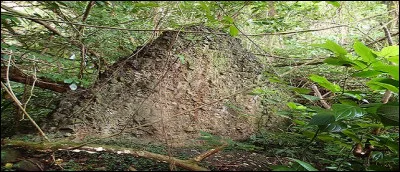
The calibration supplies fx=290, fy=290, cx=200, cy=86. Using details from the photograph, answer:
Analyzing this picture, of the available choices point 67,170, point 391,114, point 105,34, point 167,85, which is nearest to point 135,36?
point 105,34

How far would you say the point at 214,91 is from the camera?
311 cm

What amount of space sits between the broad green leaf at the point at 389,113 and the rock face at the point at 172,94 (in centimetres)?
144

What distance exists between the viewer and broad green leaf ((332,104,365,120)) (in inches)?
57.5

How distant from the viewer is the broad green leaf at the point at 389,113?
1.31m

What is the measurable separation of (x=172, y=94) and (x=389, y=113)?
1907 millimetres

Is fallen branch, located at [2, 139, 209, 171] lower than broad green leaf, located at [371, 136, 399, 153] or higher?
lower

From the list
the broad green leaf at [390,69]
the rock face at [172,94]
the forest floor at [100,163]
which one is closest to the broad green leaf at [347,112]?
the broad green leaf at [390,69]

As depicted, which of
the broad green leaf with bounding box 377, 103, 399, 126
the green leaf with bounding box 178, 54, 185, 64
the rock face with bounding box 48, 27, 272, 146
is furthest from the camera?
the green leaf with bounding box 178, 54, 185, 64

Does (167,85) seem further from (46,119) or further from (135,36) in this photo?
(46,119)

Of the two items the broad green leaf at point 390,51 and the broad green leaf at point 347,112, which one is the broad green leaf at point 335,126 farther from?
the broad green leaf at point 390,51

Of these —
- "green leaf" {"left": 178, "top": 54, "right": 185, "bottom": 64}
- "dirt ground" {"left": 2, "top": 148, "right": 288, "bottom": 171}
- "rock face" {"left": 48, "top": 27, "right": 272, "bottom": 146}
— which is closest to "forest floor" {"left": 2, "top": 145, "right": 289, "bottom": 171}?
"dirt ground" {"left": 2, "top": 148, "right": 288, "bottom": 171}

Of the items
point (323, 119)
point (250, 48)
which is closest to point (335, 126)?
point (323, 119)

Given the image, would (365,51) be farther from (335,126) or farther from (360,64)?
(335,126)

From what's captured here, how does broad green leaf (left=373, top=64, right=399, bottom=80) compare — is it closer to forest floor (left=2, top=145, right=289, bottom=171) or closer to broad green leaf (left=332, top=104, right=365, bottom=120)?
broad green leaf (left=332, top=104, right=365, bottom=120)
